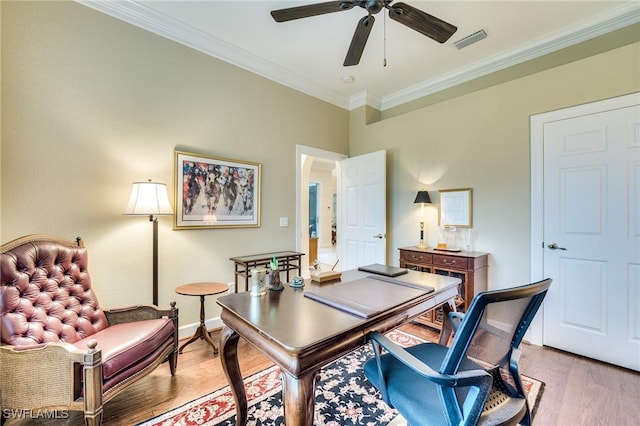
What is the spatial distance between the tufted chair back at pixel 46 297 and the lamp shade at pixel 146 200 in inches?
17.8

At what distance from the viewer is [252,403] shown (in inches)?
70.9

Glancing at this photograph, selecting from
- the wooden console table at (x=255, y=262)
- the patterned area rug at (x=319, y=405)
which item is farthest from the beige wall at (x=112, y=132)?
the patterned area rug at (x=319, y=405)

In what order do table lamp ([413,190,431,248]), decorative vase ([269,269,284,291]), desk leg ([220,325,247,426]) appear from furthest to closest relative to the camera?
table lamp ([413,190,431,248])
decorative vase ([269,269,284,291])
desk leg ([220,325,247,426])

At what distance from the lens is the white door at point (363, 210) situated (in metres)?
3.71

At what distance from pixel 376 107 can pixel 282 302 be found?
374 cm

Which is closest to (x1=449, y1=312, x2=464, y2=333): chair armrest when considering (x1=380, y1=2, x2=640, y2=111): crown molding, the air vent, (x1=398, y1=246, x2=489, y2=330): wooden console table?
(x1=398, y1=246, x2=489, y2=330): wooden console table

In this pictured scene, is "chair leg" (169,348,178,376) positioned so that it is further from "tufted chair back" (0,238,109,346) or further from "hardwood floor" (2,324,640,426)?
"tufted chair back" (0,238,109,346)

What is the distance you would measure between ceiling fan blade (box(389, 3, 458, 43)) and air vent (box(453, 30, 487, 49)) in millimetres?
1004

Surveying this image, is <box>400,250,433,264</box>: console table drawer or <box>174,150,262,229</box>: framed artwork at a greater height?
<box>174,150,262,229</box>: framed artwork

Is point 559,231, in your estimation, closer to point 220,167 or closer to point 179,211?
point 220,167

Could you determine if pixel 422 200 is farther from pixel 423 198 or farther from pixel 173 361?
pixel 173 361

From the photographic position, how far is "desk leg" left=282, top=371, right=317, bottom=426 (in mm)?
984

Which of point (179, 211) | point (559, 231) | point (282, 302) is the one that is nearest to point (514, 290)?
point (282, 302)

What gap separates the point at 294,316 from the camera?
123cm
